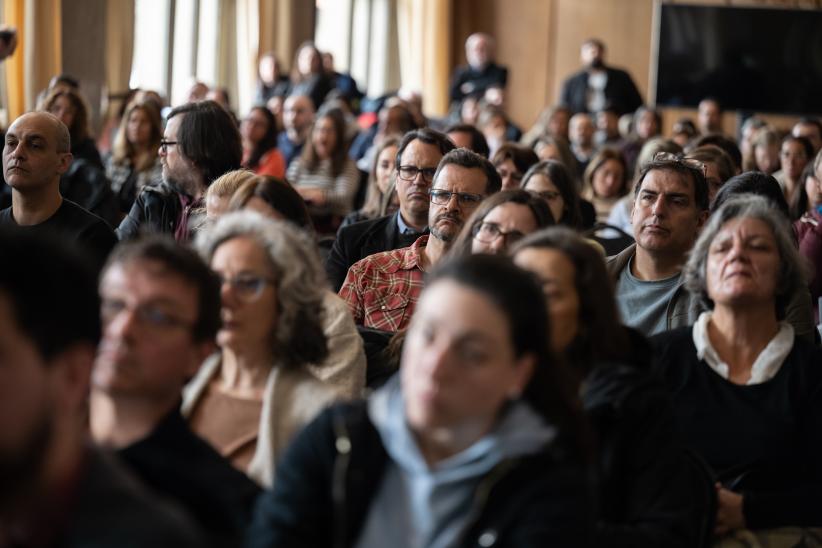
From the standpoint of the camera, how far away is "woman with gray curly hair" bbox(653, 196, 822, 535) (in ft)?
8.30

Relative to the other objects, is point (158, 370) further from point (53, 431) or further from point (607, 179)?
point (607, 179)

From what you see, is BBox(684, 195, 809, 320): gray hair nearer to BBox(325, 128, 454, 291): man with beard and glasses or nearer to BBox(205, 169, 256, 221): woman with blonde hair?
BBox(205, 169, 256, 221): woman with blonde hair

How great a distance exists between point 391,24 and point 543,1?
201 centimetres

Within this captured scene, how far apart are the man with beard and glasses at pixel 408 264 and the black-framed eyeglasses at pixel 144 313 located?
1.64 metres

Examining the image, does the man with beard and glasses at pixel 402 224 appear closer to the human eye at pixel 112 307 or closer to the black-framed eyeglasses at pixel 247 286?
the black-framed eyeglasses at pixel 247 286

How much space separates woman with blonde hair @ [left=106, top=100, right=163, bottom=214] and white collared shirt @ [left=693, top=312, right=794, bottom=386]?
4212mm

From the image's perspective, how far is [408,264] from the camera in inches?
145

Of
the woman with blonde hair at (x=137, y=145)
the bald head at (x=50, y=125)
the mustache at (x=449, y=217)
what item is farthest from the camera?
the woman with blonde hair at (x=137, y=145)

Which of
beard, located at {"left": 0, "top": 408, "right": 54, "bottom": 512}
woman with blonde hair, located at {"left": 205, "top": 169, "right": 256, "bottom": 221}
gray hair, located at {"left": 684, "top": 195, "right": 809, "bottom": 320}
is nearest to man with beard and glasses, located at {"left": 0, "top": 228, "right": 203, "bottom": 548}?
beard, located at {"left": 0, "top": 408, "right": 54, "bottom": 512}

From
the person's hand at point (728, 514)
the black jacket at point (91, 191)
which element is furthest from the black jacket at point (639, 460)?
the black jacket at point (91, 191)

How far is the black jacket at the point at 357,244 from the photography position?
421 cm

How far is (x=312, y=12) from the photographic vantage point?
12.3 meters

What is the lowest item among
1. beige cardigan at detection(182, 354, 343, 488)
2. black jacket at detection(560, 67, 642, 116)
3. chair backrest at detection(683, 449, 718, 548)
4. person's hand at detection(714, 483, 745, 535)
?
person's hand at detection(714, 483, 745, 535)

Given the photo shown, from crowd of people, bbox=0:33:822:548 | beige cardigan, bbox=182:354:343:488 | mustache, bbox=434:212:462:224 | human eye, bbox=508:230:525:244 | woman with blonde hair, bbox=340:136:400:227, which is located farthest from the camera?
woman with blonde hair, bbox=340:136:400:227
